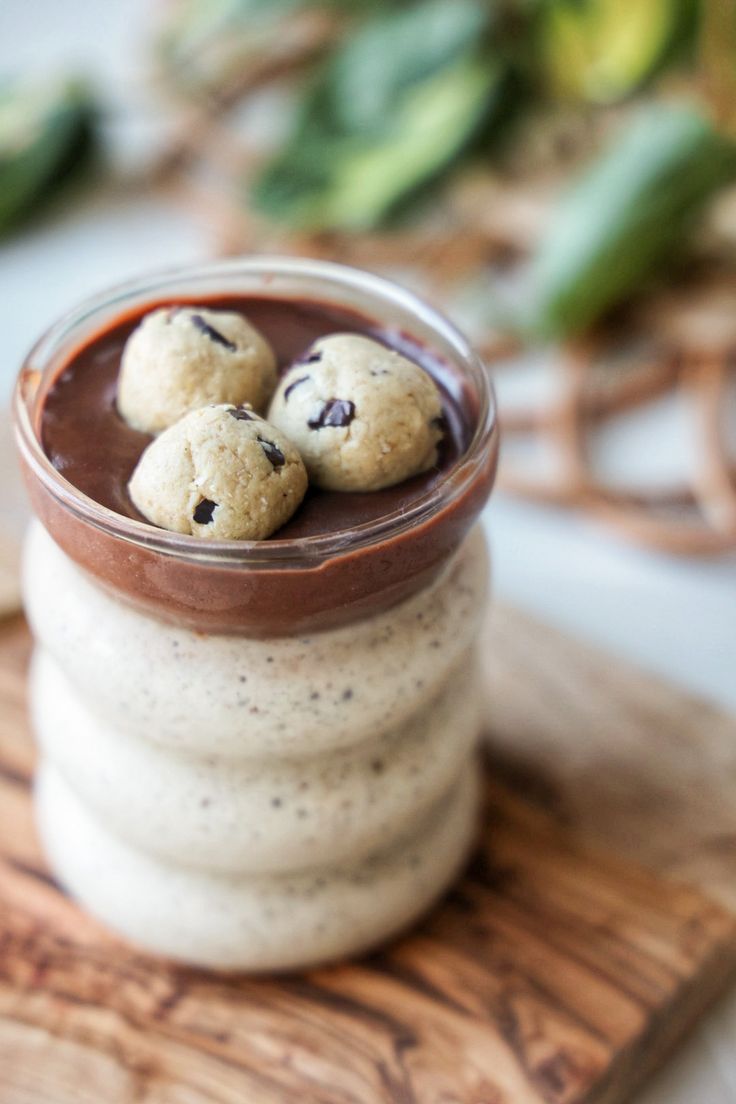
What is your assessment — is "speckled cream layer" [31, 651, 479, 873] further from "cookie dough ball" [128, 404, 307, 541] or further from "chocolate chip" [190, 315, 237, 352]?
"chocolate chip" [190, 315, 237, 352]

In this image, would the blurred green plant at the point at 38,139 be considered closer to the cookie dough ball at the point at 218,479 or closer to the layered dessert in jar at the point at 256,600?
the layered dessert in jar at the point at 256,600

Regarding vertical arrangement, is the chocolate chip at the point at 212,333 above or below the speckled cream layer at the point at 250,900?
above

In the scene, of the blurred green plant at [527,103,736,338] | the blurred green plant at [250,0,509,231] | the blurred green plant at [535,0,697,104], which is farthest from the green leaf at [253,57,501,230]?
the blurred green plant at [527,103,736,338]

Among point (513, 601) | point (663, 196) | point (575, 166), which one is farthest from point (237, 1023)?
point (575, 166)

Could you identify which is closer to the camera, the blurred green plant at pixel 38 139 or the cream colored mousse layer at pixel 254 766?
the cream colored mousse layer at pixel 254 766

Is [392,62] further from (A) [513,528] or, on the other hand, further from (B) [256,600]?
(B) [256,600]

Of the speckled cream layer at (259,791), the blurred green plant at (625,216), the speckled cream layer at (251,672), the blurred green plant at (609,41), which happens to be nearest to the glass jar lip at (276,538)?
the speckled cream layer at (251,672)

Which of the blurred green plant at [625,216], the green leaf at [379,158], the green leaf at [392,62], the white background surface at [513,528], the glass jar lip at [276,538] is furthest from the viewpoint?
the green leaf at [392,62]
